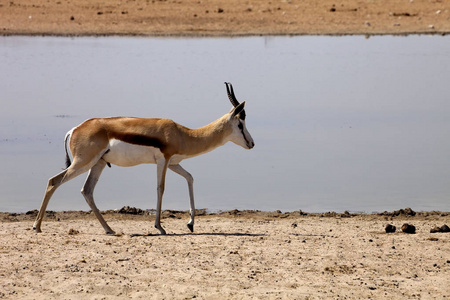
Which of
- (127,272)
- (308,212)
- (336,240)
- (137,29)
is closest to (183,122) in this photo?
(308,212)

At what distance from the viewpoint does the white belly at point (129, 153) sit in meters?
9.86

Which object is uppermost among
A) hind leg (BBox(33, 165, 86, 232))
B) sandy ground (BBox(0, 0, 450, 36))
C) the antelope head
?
sandy ground (BBox(0, 0, 450, 36))

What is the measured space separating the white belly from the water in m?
1.79

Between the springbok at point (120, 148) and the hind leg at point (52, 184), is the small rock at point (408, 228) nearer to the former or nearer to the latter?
the springbok at point (120, 148)

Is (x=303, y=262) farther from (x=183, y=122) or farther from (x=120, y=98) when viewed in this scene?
(x=120, y=98)

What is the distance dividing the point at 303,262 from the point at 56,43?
23990mm

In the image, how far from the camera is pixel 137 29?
1268 inches

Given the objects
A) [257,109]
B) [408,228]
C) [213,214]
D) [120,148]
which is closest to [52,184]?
[120,148]

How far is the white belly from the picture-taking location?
9.86 metres

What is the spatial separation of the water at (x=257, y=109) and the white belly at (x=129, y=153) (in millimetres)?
1794

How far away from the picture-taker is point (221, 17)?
33031 millimetres

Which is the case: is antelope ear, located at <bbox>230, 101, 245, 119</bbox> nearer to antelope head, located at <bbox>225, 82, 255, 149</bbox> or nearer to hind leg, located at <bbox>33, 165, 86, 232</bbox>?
antelope head, located at <bbox>225, 82, 255, 149</bbox>

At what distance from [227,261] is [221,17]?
1000 inches

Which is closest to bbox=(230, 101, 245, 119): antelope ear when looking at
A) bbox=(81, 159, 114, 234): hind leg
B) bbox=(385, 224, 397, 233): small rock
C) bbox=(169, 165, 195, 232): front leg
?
bbox=(169, 165, 195, 232): front leg
